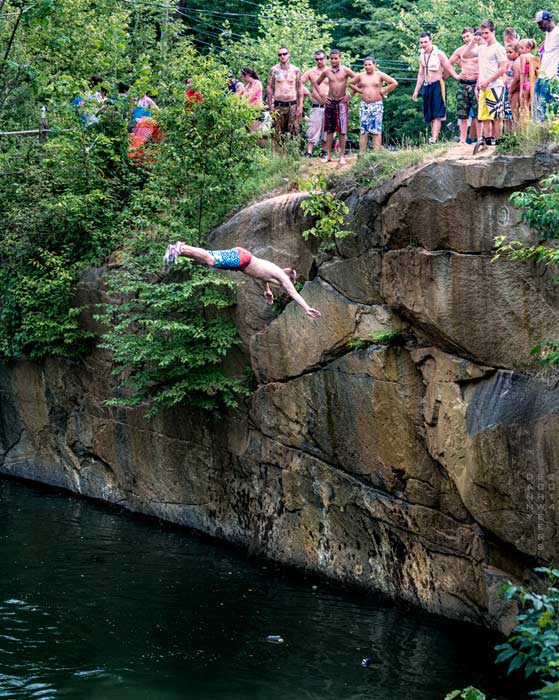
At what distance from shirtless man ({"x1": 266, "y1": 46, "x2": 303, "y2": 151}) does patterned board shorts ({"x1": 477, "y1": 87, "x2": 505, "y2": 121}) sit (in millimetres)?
4959

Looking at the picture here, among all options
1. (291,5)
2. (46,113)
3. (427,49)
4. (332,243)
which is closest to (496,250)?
(332,243)

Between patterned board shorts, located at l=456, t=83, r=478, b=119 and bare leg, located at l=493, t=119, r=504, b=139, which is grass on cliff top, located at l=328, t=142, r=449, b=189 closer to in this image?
bare leg, located at l=493, t=119, r=504, b=139

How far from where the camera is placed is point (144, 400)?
2000 centimetres

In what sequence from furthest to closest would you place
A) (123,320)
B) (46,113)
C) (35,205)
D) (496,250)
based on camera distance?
(46,113) < (35,205) < (123,320) < (496,250)

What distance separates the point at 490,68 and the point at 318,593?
8547 mm

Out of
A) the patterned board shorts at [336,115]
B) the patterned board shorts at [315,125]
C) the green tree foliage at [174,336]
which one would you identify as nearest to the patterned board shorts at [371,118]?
the patterned board shorts at [336,115]

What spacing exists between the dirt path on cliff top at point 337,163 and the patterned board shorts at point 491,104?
21.4 inches

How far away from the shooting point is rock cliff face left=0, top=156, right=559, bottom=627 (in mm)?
14023

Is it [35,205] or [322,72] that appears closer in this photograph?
[322,72]

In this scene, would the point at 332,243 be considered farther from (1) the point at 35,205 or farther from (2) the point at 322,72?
(1) the point at 35,205

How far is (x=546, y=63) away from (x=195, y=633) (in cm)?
980

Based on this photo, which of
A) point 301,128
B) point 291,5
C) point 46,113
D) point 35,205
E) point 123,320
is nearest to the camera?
point 123,320

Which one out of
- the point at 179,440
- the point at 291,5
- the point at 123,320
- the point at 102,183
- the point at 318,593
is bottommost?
the point at 318,593

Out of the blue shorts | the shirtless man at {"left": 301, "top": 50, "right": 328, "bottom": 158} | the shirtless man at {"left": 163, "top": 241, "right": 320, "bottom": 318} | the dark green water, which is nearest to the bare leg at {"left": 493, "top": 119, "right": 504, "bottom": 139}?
the blue shorts
